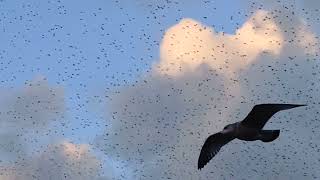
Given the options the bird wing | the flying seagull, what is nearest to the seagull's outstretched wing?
the flying seagull

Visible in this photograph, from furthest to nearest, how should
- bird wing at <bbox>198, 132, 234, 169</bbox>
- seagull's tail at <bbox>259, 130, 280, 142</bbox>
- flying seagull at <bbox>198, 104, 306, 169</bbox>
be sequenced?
bird wing at <bbox>198, 132, 234, 169</bbox> < flying seagull at <bbox>198, 104, 306, 169</bbox> < seagull's tail at <bbox>259, 130, 280, 142</bbox>

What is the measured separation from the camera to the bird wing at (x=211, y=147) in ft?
101

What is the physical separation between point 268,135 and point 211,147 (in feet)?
15.5

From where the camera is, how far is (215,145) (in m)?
31.2

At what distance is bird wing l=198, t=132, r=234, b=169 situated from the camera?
3084 cm

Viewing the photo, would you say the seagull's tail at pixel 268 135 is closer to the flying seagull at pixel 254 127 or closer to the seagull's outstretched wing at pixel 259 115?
the flying seagull at pixel 254 127

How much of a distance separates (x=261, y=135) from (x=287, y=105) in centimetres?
340

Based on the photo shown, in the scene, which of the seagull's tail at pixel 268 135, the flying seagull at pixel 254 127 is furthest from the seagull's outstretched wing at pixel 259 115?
the seagull's tail at pixel 268 135

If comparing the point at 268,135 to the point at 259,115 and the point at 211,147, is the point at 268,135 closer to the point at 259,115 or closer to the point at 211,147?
the point at 259,115

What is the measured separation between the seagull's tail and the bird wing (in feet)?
10.8

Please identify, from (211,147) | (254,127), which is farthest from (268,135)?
(211,147)

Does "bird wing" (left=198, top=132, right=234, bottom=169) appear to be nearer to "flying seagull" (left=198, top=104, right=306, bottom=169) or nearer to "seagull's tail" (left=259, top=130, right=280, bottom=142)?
"flying seagull" (left=198, top=104, right=306, bottom=169)

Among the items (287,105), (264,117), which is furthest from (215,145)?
(287,105)

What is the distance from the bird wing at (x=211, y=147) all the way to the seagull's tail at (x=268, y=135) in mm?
3295
